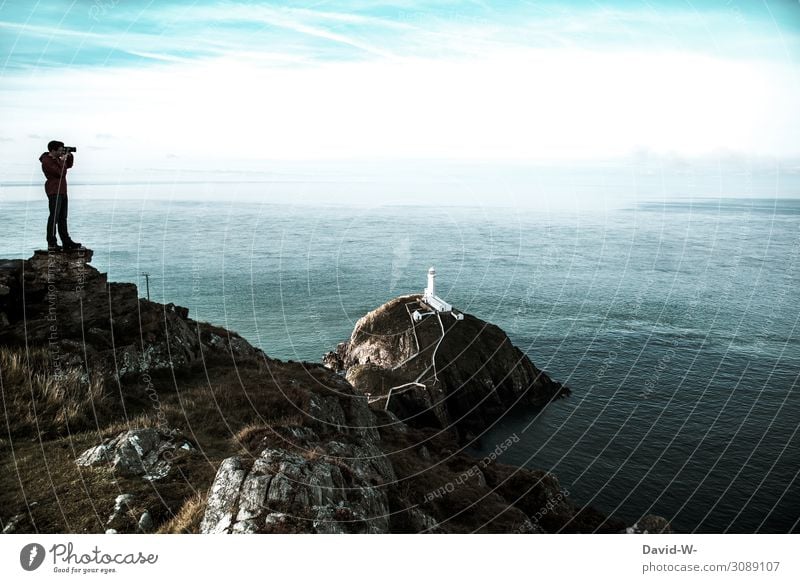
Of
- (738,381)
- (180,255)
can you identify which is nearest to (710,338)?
(738,381)

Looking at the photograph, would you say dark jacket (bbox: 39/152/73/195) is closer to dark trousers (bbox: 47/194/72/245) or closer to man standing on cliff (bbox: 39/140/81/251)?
man standing on cliff (bbox: 39/140/81/251)

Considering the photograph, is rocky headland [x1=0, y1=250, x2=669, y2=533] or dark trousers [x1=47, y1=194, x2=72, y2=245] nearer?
rocky headland [x1=0, y1=250, x2=669, y2=533]

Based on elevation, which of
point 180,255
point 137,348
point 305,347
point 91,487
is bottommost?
point 305,347

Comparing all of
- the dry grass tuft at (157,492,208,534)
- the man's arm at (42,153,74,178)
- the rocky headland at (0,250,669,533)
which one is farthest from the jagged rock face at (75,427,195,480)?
the man's arm at (42,153,74,178)

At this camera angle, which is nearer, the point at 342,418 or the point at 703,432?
the point at 342,418

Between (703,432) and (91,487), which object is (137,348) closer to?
(91,487)
